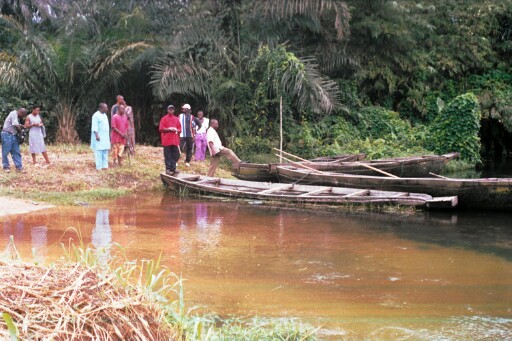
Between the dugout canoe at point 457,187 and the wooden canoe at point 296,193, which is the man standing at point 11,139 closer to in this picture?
the wooden canoe at point 296,193

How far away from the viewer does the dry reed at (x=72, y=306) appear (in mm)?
2406

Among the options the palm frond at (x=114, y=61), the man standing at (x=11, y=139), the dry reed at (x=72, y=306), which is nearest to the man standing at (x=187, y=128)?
the palm frond at (x=114, y=61)

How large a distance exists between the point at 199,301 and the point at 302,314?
36.5 inches

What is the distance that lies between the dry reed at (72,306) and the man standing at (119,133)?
399 inches

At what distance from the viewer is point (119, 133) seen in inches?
501

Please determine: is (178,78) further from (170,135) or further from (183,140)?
(170,135)

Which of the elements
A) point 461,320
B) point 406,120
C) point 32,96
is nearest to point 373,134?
→ point 406,120

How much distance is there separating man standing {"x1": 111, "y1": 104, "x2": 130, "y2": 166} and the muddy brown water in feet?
7.69

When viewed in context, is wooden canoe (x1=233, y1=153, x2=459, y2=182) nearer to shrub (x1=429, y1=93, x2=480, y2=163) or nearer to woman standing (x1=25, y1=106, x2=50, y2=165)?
woman standing (x1=25, y1=106, x2=50, y2=165)

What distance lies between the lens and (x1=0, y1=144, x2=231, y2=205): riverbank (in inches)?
424

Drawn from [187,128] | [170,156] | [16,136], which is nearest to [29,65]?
[16,136]

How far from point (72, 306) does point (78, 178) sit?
32.6 feet

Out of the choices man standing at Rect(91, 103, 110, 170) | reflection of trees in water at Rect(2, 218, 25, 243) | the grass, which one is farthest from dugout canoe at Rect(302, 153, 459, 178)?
the grass

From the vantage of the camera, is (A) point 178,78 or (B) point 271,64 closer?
(A) point 178,78
